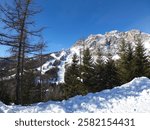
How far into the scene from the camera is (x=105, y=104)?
13.2m

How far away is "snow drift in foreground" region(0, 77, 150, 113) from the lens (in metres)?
12.5

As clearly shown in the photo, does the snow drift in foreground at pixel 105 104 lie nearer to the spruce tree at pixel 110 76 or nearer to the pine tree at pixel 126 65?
the pine tree at pixel 126 65

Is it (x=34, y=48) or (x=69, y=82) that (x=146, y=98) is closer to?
(x=34, y=48)

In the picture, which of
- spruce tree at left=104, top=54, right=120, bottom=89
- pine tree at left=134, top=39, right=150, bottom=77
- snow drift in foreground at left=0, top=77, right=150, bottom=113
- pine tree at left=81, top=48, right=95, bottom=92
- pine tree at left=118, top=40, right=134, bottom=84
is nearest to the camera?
snow drift in foreground at left=0, top=77, right=150, bottom=113

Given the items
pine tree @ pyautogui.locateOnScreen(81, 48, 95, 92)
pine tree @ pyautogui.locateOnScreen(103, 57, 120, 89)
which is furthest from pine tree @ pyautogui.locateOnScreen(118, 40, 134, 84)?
pine tree @ pyautogui.locateOnScreen(81, 48, 95, 92)

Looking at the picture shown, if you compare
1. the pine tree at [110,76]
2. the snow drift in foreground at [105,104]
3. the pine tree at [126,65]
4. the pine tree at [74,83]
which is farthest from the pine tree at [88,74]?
the snow drift in foreground at [105,104]

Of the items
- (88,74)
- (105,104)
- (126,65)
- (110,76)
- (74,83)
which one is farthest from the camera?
(110,76)

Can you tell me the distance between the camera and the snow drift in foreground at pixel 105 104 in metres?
12.5

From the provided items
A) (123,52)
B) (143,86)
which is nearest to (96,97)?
(143,86)

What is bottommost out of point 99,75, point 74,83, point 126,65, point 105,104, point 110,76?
point 105,104

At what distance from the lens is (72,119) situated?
1052 centimetres

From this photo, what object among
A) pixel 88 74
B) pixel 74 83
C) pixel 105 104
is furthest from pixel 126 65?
pixel 105 104

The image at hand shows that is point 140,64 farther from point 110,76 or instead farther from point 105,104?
point 105,104

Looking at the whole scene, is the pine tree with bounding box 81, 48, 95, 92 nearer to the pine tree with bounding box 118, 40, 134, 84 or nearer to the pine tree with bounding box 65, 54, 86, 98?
the pine tree with bounding box 65, 54, 86, 98
